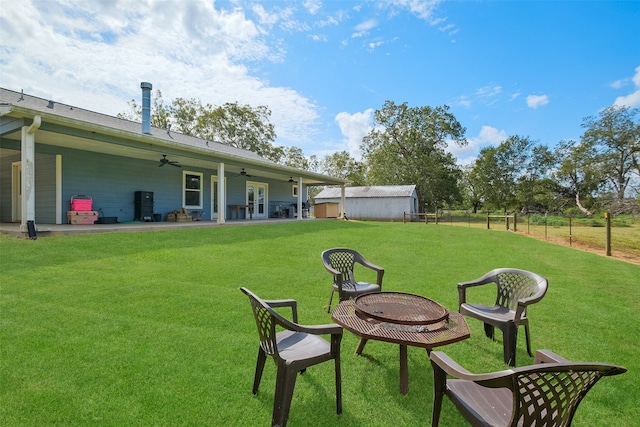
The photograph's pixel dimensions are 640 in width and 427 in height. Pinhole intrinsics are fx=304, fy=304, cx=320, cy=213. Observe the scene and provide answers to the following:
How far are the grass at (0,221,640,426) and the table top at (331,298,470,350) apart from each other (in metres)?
0.51

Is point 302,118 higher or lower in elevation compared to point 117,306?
higher

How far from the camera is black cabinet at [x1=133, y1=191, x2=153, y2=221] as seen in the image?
10.9 metres

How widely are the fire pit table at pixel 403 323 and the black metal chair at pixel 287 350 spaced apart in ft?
0.76

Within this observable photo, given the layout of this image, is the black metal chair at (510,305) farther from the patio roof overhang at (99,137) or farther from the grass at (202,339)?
the patio roof overhang at (99,137)

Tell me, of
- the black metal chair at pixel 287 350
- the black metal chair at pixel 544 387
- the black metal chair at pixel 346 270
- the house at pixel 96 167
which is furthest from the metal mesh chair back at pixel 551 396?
the house at pixel 96 167

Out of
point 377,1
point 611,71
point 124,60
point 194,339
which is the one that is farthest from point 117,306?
point 611,71

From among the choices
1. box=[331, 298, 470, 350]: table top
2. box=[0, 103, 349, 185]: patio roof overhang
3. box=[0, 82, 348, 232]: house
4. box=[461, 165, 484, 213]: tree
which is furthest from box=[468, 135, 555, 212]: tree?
box=[331, 298, 470, 350]: table top

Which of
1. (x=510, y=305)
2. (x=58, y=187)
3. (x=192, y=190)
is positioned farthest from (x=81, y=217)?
(x=510, y=305)

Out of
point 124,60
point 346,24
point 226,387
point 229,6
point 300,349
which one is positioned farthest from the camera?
point 124,60

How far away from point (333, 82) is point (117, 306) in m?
13.4

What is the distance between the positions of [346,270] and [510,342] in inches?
81.4

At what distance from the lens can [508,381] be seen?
1.27 meters

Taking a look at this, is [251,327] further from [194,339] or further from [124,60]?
[124,60]

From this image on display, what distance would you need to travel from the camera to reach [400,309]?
8.61 ft
